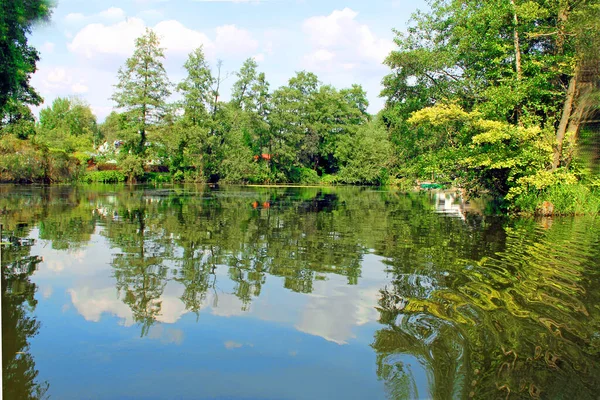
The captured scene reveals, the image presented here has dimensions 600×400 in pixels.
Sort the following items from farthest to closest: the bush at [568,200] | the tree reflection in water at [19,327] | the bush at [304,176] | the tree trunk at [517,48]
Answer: the bush at [304,176] < the tree trunk at [517,48] < the bush at [568,200] < the tree reflection in water at [19,327]

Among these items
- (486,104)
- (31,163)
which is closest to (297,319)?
(486,104)

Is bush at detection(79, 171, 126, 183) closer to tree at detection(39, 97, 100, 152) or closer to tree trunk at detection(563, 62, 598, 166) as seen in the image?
tree at detection(39, 97, 100, 152)

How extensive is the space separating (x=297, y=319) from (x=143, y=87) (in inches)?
2271

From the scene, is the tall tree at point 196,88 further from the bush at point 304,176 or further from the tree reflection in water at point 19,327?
the tree reflection in water at point 19,327

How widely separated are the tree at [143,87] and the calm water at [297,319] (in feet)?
161

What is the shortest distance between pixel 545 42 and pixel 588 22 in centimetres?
391

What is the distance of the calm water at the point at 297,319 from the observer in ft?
13.6

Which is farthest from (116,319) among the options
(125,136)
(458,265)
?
(125,136)

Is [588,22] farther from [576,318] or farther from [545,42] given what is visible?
[576,318]

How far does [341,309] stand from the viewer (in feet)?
20.8

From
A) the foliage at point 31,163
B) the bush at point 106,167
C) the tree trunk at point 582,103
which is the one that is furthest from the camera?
the bush at point 106,167

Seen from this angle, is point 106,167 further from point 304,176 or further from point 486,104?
point 486,104

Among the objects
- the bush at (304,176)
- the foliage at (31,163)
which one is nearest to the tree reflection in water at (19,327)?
the foliage at (31,163)

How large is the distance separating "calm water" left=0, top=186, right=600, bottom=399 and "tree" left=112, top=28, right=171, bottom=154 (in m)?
49.0
